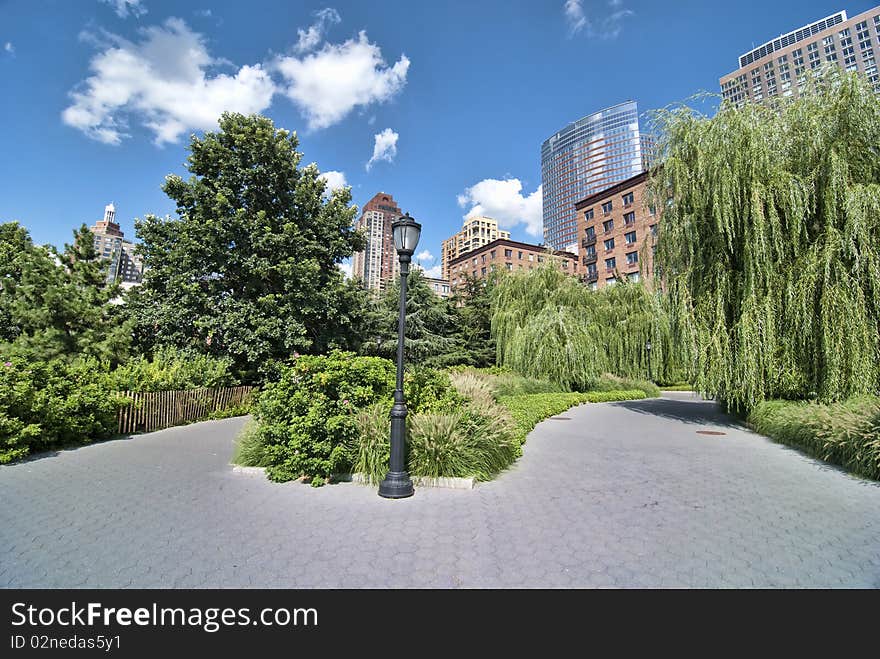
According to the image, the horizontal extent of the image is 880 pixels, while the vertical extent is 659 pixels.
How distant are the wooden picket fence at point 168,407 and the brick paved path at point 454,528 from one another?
3.59 m

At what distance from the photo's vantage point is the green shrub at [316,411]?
19.6ft

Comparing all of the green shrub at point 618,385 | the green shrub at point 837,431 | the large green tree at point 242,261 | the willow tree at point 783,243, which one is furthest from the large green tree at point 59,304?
the green shrub at point 618,385

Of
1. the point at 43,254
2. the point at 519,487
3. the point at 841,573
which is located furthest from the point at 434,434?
the point at 43,254

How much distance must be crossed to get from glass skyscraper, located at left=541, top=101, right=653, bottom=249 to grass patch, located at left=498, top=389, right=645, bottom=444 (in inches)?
5045

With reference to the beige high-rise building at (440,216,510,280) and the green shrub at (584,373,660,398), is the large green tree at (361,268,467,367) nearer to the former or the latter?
the green shrub at (584,373,660,398)

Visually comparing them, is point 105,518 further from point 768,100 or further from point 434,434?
point 768,100

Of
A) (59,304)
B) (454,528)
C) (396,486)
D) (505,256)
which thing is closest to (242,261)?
(59,304)

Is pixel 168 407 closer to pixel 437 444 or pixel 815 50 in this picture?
pixel 437 444

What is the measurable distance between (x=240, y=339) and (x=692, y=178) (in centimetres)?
1662

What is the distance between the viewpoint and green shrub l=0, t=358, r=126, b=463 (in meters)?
7.17

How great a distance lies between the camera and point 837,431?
22.6 feet

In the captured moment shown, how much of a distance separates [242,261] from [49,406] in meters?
10.2

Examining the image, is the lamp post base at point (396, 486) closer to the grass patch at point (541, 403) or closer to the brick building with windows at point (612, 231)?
the grass patch at point (541, 403)

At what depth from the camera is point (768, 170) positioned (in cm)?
1101
